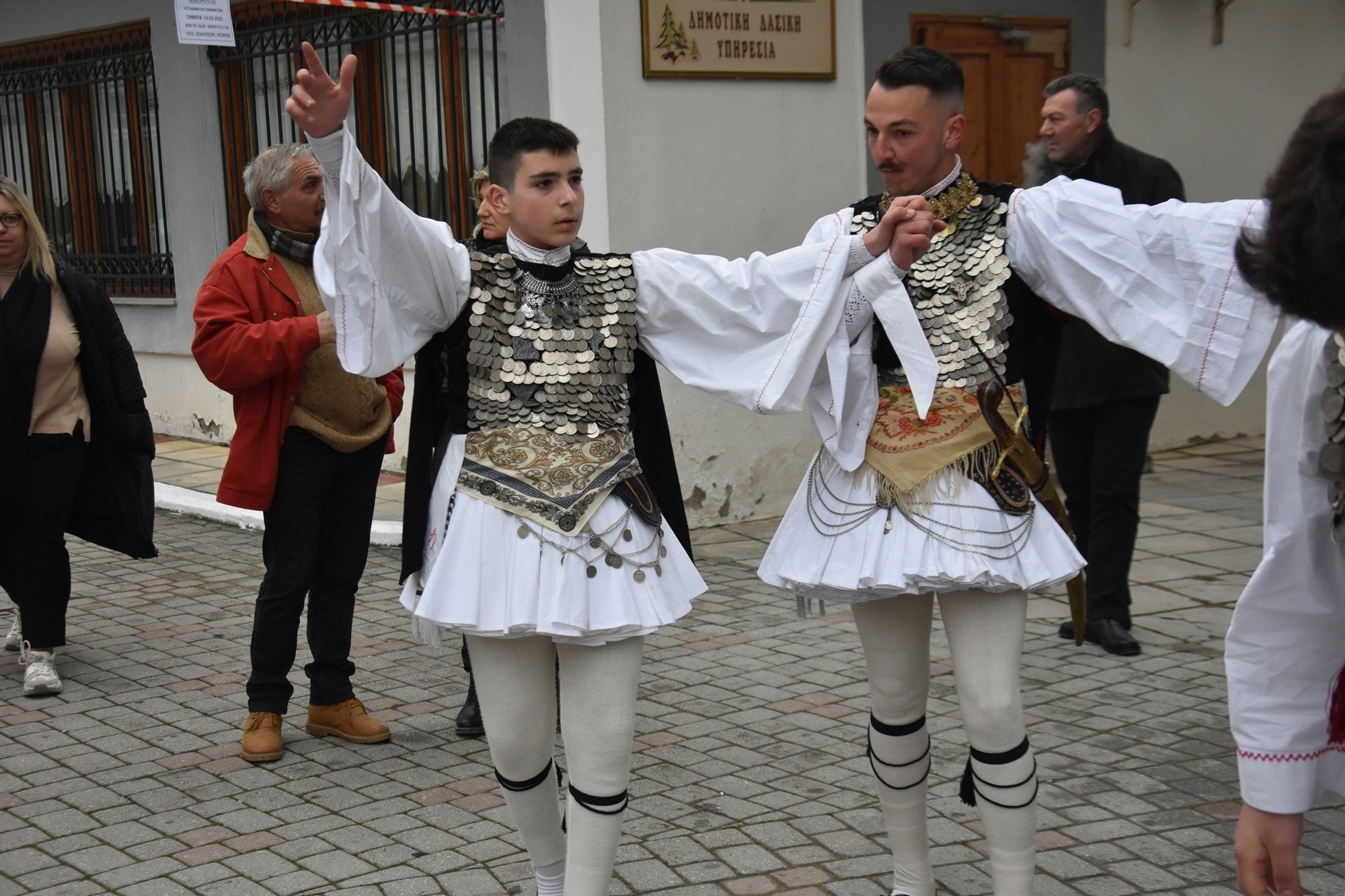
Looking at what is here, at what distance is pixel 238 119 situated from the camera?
10.3 meters

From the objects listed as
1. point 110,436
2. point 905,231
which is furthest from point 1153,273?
point 110,436

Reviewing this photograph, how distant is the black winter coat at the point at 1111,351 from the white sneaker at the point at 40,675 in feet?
13.1

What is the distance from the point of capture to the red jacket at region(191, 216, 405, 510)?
14.9 feet

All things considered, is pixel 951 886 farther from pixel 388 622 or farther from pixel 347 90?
pixel 388 622

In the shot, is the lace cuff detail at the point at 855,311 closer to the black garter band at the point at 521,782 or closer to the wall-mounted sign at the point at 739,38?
the black garter band at the point at 521,782

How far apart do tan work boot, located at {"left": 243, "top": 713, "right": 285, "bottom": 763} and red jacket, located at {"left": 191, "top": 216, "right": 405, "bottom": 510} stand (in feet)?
2.32

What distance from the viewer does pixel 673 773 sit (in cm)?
450

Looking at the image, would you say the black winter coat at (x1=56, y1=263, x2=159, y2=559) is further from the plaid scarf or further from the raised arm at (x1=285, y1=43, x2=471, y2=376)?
the raised arm at (x1=285, y1=43, x2=471, y2=376)

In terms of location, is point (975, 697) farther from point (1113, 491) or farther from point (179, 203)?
point (179, 203)

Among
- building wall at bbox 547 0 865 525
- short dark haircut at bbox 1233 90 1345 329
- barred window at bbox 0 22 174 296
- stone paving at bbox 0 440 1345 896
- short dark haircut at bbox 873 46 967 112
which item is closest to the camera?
short dark haircut at bbox 1233 90 1345 329

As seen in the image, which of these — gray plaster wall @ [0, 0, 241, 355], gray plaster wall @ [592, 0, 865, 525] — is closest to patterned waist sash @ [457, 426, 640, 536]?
gray plaster wall @ [592, 0, 865, 525]

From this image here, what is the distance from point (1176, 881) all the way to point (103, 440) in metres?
4.28

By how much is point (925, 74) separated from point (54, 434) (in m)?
3.82

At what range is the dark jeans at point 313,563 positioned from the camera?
15.5 ft
